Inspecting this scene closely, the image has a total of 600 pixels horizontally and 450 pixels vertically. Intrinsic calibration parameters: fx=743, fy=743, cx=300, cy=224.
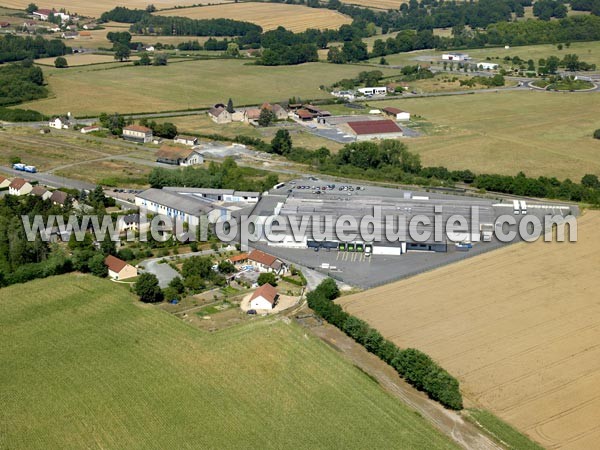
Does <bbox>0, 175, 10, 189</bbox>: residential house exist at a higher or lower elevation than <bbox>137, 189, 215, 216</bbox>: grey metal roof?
higher

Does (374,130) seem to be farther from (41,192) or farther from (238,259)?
(238,259)

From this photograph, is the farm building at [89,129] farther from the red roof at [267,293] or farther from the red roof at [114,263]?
the red roof at [267,293]

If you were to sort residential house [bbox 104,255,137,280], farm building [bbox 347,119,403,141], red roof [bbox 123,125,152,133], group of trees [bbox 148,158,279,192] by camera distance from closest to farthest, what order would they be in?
residential house [bbox 104,255,137,280], group of trees [bbox 148,158,279,192], red roof [bbox 123,125,152,133], farm building [bbox 347,119,403,141]

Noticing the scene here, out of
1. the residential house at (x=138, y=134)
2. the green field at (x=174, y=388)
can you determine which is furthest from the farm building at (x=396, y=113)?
the green field at (x=174, y=388)

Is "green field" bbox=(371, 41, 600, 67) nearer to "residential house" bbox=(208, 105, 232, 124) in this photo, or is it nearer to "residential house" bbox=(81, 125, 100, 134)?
"residential house" bbox=(208, 105, 232, 124)

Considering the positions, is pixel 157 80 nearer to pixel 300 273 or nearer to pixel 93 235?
pixel 93 235

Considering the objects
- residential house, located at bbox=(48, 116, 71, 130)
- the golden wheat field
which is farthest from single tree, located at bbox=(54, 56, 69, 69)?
the golden wheat field
